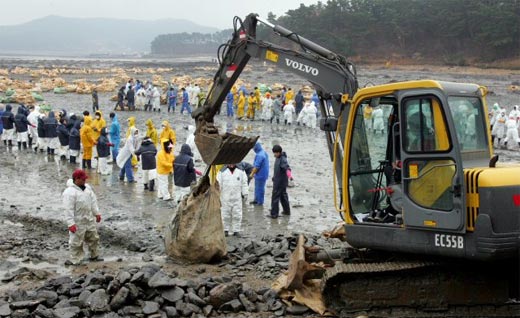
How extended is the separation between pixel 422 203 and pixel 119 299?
145 inches

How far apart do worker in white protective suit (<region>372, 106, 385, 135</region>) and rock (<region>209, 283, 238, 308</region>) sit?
8.75ft

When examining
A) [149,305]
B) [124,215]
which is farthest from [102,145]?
[149,305]

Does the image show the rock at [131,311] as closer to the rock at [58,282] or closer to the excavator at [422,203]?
the rock at [58,282]

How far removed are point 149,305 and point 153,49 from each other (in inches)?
6964

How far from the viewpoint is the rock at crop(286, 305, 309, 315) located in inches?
285

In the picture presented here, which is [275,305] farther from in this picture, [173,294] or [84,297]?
[84,297]

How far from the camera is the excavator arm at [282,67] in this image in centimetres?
789

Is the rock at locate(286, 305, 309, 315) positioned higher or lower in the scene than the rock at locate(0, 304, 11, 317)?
lower

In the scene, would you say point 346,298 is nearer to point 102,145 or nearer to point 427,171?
point 427,171

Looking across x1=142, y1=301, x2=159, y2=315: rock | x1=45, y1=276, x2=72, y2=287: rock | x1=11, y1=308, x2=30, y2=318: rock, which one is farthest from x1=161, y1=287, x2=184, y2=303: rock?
x1=11, y1=308, x2=30, y2=318: rock

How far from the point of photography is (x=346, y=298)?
22.7 feet

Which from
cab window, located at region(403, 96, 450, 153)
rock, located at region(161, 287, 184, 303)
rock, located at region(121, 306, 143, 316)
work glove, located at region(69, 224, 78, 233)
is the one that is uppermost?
cab window, located at region(403, 96, 450, 153)

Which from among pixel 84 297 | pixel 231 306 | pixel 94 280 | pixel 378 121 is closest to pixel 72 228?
pixel 94 280

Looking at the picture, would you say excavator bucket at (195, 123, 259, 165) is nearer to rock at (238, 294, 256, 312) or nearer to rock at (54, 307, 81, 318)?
rock at (238, 294, 256, 312)
